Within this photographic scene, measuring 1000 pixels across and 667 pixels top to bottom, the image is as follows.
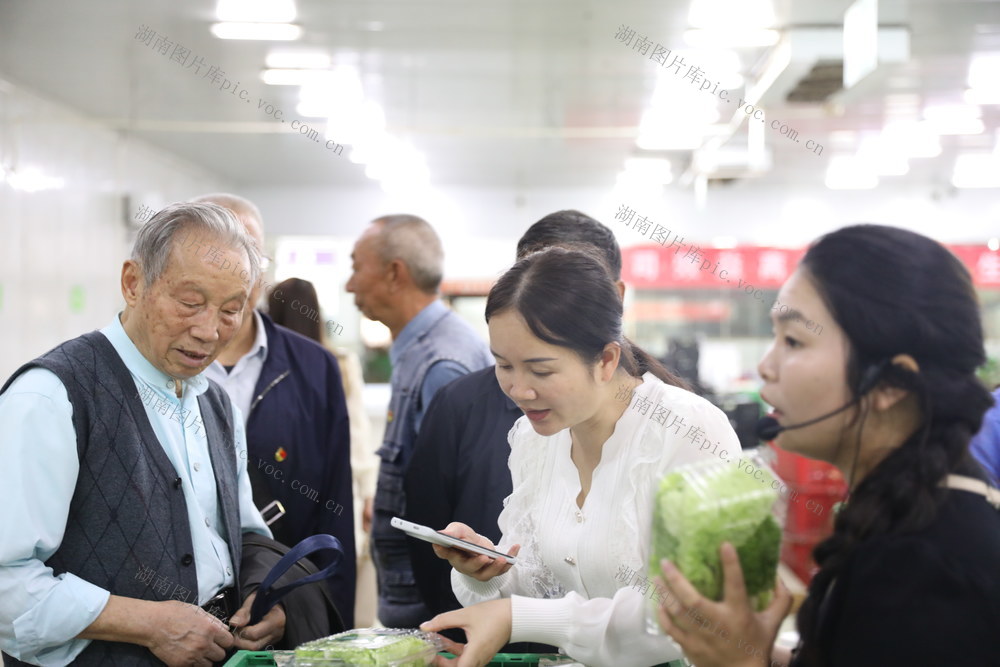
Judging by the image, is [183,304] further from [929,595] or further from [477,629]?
[929,595]

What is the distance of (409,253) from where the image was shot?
9.80ft

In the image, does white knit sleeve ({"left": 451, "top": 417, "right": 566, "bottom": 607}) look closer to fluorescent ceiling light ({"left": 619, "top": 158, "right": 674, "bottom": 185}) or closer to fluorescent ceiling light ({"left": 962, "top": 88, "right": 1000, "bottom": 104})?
fluorescent ceiling light ({"left": 962, "top": 88, "right": 1000, "bottom": 104})

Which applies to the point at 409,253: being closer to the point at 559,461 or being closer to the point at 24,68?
the point at 559,461

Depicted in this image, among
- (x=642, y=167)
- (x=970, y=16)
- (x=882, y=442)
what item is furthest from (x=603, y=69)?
(x=882, y=442)

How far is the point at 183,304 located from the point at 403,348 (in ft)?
4.20

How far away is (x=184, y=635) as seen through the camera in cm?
149

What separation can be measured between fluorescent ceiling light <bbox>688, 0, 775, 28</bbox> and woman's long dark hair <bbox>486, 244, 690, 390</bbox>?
11.6ft

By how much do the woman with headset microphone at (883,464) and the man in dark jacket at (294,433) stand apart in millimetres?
1491

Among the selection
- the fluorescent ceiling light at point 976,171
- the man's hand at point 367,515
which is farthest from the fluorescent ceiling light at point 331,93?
the fluorescent ceiling light at point 976,171

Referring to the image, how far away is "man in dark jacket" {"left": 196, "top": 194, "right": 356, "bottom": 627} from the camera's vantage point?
2.37 metres

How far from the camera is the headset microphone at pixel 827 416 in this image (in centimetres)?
106

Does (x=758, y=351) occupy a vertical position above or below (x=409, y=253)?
below

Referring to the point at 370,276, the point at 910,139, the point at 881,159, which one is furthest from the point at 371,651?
the point at 881,159

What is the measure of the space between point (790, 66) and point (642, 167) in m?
4.19
